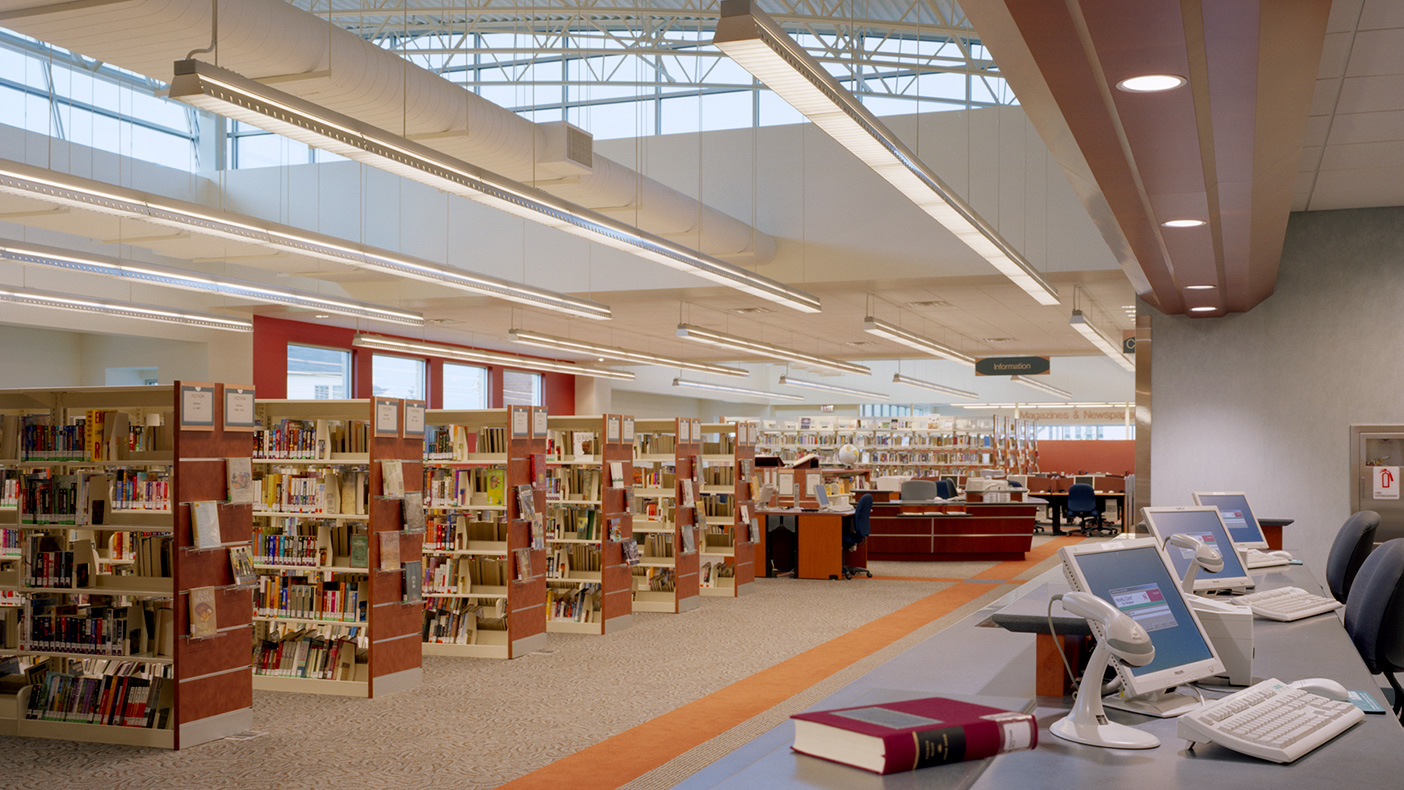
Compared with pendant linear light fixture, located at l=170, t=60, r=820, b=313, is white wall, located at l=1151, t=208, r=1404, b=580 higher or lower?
lower

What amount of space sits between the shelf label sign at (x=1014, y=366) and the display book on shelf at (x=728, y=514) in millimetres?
6346

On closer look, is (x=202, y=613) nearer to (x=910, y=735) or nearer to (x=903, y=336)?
(x=910, y=735)

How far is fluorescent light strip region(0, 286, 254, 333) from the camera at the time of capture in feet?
32.0

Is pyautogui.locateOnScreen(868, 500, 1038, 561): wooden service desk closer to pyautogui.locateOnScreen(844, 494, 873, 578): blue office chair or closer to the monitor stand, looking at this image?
pyautogui.locateOnScreen(844, 494, 873, 578): blue office chair

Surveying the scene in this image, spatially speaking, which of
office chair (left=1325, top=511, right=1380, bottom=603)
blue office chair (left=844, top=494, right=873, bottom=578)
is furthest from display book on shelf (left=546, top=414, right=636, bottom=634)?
office chair (left=1325, top=511, right=1380, bottom=603)

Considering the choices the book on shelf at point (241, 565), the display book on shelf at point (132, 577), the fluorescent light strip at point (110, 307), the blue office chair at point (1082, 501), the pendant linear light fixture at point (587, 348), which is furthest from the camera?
the blue office chair at point (1082, 501)

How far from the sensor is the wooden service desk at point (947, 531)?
1508cm

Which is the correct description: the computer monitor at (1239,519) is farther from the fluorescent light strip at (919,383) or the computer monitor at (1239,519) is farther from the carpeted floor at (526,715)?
the fluorescent light strip at (919,383)

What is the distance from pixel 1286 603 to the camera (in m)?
4.09

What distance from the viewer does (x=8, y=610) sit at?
6223 millimetres

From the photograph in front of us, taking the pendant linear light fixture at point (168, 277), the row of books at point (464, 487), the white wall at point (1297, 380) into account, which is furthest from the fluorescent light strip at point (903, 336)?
the pendant linear light fixture at point (168, 277)

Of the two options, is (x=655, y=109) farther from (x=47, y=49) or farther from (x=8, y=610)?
(x=8, y=610)

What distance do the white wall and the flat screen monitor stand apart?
673 cm

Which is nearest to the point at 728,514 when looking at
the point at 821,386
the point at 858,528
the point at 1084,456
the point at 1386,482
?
the point at 858,528
